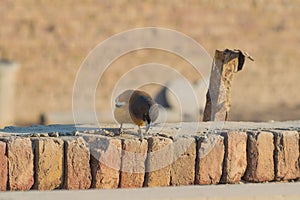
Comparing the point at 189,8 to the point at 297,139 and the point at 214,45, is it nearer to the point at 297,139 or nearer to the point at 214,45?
the point at 214,45

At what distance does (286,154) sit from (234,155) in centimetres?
32

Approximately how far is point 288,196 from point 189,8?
13.3 metres

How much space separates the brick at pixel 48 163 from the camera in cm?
505

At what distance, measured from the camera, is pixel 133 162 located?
522 centimetres

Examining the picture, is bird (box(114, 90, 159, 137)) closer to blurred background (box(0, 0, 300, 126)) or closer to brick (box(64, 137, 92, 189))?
brick (box(64, 137, 92, 189))

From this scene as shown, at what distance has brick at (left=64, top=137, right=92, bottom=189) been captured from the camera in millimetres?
5105

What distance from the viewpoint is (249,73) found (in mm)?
18516

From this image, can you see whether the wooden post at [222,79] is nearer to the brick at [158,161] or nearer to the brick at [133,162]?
the brick at [158,161]

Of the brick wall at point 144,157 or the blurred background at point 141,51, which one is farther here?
the blurred background at point 141,51

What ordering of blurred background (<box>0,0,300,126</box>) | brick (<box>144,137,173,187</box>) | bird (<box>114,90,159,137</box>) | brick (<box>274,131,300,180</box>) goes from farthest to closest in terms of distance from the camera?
blurred background (<box>0,0,300,126</box>) → brick (<box>274,131,300,180</box>) → bird (<box>114,90,159,137</box>) → brick (<box>144,137,173,187</box>)

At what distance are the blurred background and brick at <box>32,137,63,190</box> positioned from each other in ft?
35.3

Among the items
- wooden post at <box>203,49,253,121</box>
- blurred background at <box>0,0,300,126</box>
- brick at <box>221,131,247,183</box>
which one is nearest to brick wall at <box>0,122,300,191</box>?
brick at <box>221,131,247,183</box>

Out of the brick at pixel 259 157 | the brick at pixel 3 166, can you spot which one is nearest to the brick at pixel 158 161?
the brick at pixel 259 157

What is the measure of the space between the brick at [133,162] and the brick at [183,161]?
0.58 feet
